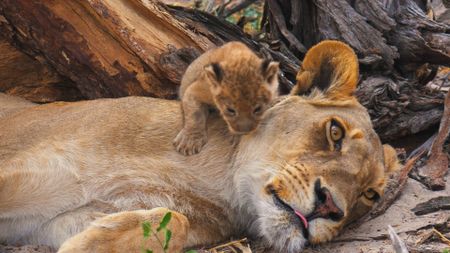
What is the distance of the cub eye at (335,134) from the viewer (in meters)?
3.68

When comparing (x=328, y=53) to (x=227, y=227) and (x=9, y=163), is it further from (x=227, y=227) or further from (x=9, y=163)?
(x=9, y=163)

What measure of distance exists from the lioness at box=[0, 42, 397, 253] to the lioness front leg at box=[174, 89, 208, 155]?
4 centimetres

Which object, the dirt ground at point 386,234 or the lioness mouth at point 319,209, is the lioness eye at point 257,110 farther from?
the dirt ground at point 386,234

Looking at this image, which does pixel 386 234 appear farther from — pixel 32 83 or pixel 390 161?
pixel 32 83

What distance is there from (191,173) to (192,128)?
236 mm

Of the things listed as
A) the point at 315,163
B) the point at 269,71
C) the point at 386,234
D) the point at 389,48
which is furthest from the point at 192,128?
the point at 389,48

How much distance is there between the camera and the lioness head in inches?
135

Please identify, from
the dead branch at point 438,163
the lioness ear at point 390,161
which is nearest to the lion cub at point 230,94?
the lioness ear at point 390,161

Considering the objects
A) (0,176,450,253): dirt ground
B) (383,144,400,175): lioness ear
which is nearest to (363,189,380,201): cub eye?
(0,176,450,253): dirt ground

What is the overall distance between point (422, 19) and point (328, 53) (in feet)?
4.40

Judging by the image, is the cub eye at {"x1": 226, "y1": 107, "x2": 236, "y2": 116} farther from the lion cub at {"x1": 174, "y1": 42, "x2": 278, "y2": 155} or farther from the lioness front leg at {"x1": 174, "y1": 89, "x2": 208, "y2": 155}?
the lioness front leg at {"x1": 174, "y1": 89, "x2": 208, "y2": 155}

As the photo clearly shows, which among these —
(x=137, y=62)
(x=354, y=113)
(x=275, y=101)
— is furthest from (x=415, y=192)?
(x=137, y=62)

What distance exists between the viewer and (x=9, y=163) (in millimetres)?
3742

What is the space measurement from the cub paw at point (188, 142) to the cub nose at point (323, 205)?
0.77 meters
